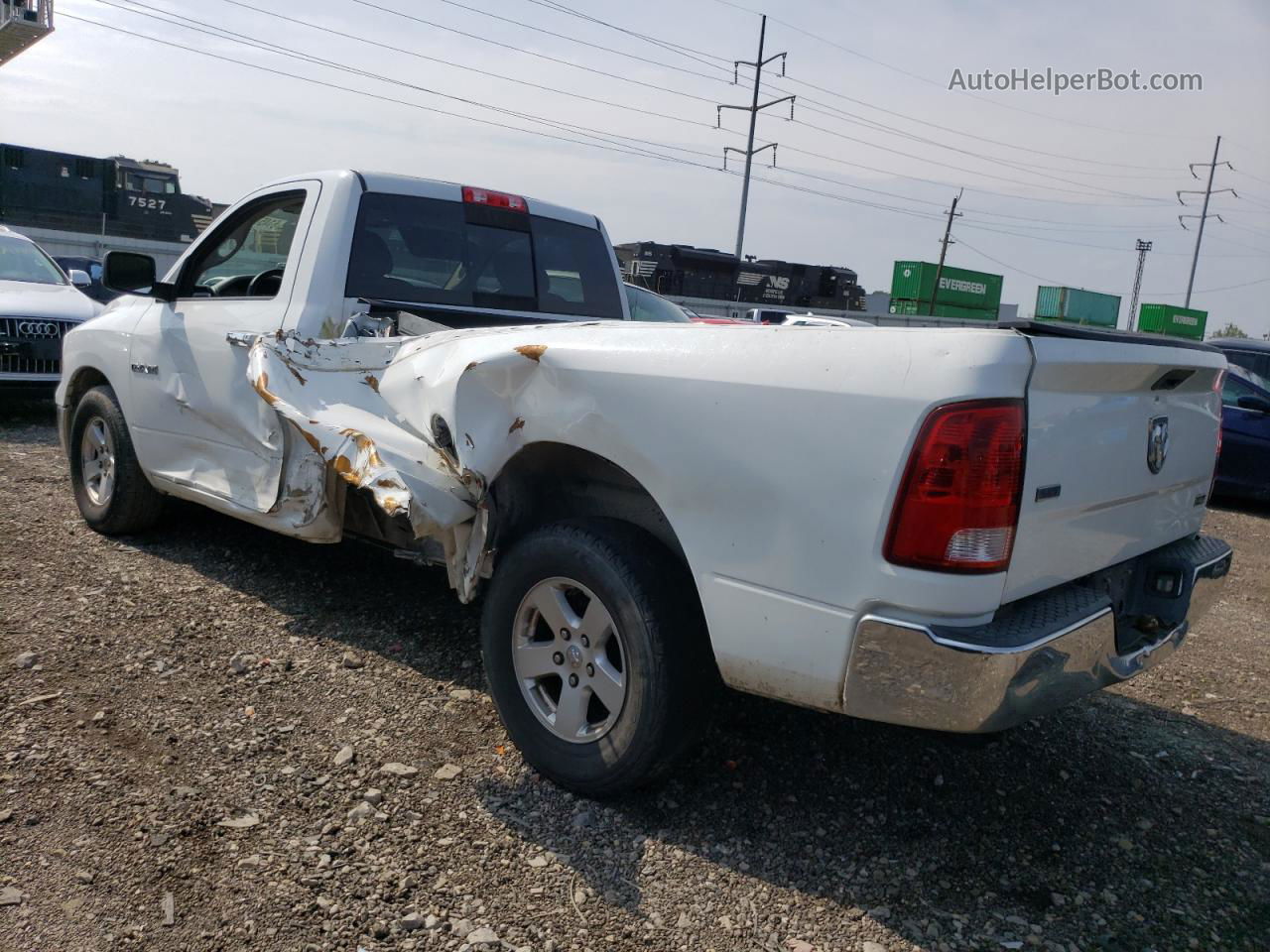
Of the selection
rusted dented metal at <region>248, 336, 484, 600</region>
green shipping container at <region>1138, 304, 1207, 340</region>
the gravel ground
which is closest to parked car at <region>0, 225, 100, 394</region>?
the gravel ground

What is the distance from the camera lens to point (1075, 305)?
185ft

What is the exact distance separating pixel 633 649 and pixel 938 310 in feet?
165

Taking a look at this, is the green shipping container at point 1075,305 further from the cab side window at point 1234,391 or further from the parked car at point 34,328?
the parked car at point 34,328

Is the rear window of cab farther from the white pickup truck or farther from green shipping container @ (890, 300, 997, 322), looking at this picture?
green shipping container @ (890, 300, 997, 322)

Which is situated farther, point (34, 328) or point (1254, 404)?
point (1254, 404)

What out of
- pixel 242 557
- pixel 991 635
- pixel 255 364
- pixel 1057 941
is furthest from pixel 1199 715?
pixel 242 557

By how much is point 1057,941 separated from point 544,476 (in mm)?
1986

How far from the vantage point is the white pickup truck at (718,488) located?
2.31 meters

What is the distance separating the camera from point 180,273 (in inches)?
194

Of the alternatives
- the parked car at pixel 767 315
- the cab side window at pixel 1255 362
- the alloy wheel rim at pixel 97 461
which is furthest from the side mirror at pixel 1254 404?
the parked car at pixel 767 315

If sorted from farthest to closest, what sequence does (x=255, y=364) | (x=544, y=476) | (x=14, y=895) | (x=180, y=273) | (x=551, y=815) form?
1. (x=180, y=273)
2. (x=255, y=364)
3. (x=544, y=476)
4. (x=551, y=815)
5. (x=14, y=895)

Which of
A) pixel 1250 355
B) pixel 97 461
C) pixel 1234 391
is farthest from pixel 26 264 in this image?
pixel 1250 355

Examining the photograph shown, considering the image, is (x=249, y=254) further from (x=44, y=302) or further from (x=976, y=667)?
(x=44, y=302)

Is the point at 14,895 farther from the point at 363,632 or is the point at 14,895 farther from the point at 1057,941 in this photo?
the point at 1057,941
